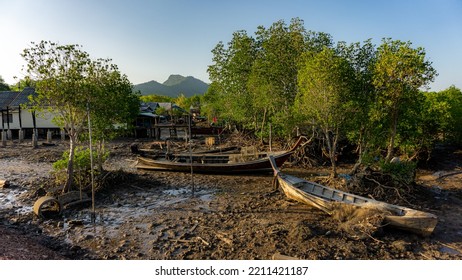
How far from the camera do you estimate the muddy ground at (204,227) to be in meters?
8.97

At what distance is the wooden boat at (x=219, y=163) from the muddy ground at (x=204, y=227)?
218 cm

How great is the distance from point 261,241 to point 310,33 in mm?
19467

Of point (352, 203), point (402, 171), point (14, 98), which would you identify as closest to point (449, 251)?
point (352, 203)

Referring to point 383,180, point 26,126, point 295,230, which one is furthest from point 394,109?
point 26,126

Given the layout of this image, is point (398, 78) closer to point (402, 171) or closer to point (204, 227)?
point (402, 171)

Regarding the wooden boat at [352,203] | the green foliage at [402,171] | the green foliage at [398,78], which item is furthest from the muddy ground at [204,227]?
the green foliage at [398,78]

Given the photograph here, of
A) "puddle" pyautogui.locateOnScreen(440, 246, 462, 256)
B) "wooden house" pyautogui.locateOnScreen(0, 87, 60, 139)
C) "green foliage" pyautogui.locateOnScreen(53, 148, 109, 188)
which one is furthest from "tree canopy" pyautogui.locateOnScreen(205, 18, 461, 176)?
"wooden house" pyautogui.locateOnScreen(0, 87, 60, 139)

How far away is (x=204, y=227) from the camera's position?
10906 mm

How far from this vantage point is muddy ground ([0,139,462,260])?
897 cm

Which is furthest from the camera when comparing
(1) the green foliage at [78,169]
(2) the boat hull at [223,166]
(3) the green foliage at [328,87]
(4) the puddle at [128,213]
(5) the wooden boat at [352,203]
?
(2) the boat hull at [223,166]

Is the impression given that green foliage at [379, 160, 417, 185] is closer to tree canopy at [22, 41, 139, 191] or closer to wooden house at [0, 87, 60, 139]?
tree canopy at [22, 41, 139, 191]

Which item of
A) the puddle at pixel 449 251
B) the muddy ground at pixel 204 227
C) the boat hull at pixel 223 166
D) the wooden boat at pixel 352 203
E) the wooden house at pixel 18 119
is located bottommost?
the puddle at pixel 449 251

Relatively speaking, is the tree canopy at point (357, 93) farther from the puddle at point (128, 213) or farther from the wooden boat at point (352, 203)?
the puddle at point (128, 213)

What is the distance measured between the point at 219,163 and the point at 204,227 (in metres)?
9.92
